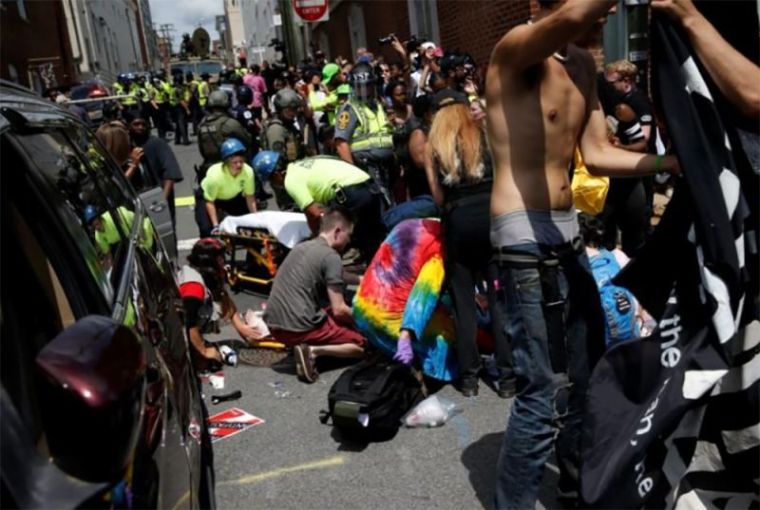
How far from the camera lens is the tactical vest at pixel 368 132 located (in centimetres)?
729

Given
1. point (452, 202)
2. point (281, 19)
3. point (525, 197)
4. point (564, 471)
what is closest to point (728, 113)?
point (525, 197)

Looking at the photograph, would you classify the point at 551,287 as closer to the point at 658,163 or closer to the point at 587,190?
the point at 658,163

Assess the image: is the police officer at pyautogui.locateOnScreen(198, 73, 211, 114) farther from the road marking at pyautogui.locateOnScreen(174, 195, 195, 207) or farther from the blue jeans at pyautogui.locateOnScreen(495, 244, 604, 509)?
the blue jeans at pyautogui.locateOnScreen(495, 244, 604, 509)

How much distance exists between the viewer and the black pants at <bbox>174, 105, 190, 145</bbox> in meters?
21.9

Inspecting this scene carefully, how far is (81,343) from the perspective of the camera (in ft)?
4.70

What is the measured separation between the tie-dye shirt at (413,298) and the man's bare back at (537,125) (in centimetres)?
167

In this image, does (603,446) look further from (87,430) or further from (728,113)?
(87,430)

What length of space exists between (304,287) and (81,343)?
3649 mm

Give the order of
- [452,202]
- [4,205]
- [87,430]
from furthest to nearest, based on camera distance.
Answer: [452,202], [4,205], [87,430]

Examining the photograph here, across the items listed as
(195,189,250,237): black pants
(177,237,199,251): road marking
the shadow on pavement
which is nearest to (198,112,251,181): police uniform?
(195,189,250,237): black pants

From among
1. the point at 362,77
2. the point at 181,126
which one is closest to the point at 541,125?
the point at 362,77

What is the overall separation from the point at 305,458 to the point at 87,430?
264 centimetres

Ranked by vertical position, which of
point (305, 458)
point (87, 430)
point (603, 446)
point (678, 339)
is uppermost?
point (87, 430)

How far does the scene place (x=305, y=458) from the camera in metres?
3.95
